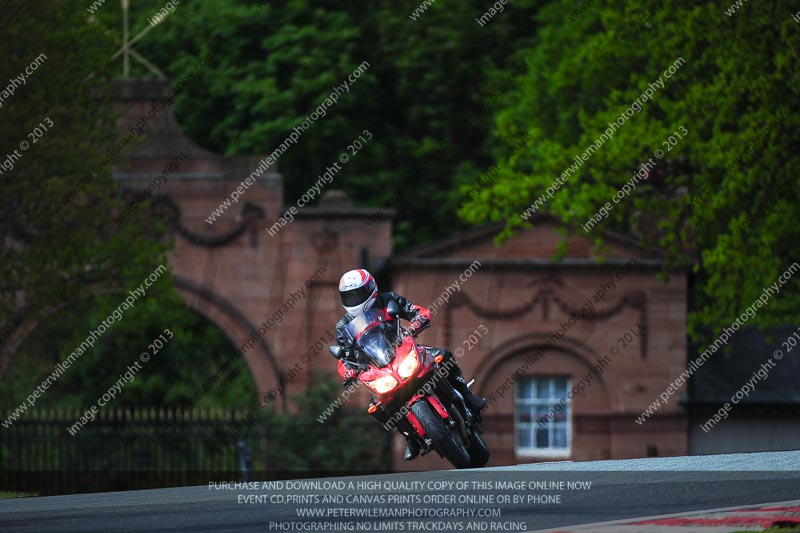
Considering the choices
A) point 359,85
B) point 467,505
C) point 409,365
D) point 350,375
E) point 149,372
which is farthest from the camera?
point 359,85

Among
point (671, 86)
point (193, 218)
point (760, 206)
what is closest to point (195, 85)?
point (193, 218)

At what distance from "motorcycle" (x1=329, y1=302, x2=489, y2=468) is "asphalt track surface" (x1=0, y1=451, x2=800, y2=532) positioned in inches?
17.5

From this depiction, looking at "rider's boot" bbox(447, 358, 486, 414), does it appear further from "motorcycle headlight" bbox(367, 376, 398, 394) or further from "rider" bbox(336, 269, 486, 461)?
"motorcycle headlight" bbox(367, 376, 398, 394)

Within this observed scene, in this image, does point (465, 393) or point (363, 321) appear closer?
point (363, 321)

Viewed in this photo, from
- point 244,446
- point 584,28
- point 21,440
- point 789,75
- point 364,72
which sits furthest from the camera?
point 364,72

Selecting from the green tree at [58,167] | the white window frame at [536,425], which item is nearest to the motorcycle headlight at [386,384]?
the green tree at [58,167]

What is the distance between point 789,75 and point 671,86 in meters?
3.33

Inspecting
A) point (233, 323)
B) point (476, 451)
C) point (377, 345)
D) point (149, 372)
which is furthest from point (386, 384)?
point (149, 372)

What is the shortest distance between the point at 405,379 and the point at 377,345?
1.46 feet

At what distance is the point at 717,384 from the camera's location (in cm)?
3250

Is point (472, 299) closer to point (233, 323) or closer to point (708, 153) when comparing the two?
point (233, 323)

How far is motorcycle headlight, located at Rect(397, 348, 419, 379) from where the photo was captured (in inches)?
605

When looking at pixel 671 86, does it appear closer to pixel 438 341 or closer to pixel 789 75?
pixel 789 75

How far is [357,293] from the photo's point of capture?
51.3ft
